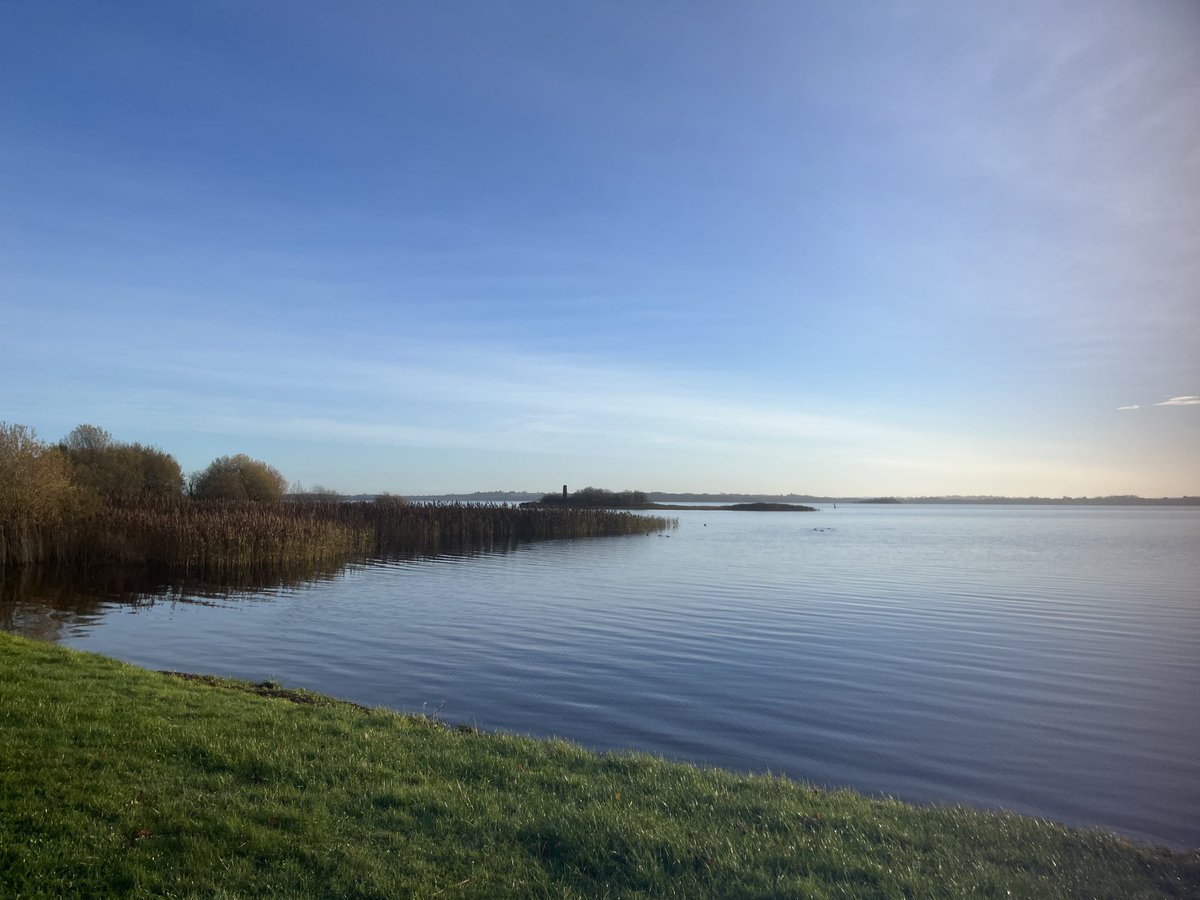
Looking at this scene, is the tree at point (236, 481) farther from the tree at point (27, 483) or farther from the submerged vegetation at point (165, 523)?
the tree at point (27, 483)

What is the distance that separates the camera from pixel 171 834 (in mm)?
4984

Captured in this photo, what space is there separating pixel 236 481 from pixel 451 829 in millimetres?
51794

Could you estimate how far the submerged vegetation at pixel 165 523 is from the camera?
25891mm

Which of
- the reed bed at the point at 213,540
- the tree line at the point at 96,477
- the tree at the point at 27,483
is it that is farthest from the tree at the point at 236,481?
the tree at the point at 27,483

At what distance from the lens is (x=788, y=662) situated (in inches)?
591

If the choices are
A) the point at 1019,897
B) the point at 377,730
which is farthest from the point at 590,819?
the point at 377,730

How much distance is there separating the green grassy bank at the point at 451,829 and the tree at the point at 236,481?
47813 millimetres

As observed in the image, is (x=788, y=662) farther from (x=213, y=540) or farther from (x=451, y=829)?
(x=213, y=540)

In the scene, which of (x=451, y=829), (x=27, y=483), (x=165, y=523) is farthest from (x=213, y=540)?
(x=451, y=829)

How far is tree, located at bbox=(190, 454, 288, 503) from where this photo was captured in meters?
51.3

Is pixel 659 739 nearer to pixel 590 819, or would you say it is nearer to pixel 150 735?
pixel 590 819

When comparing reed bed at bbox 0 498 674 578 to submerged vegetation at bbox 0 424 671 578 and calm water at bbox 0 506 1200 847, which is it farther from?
calm water at bbox 0 506 1200 847

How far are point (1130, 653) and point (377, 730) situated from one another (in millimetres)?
15366

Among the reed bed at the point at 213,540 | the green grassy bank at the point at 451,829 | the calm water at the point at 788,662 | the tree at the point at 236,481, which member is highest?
the tree at the point at 236,481
